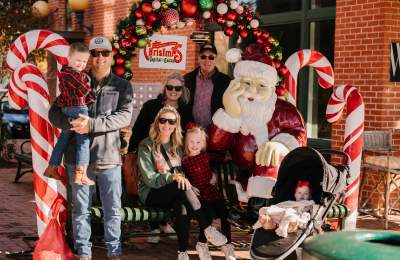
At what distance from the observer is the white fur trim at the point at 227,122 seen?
699 centimetres

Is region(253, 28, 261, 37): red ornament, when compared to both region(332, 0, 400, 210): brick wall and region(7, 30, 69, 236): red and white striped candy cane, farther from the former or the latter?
region(7, 30, 69, 236): red and white striped candy cane

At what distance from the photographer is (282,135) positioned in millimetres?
6836

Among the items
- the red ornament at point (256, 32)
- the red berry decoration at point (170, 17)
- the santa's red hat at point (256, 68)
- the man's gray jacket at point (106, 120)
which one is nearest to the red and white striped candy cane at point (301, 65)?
the red ornament at point (256, 32)

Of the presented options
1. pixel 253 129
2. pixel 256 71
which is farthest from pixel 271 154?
pixel 256 71

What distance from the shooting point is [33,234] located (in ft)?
26.2

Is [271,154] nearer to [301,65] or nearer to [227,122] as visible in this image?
[227,122]

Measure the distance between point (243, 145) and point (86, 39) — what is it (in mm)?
11051

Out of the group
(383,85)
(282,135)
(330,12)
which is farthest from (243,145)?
(330,12)

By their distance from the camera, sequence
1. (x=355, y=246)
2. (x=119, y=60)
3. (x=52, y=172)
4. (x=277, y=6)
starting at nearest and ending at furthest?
(x=355, y=246)
(x=52, y=172)
(x=119, y=60)
(x=277, y=6)

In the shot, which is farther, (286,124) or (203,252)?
(286,124)

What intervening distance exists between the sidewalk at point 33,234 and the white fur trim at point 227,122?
1.22 meters

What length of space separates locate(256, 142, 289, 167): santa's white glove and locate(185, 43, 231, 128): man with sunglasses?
3.02ft

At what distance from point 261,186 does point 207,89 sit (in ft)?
4.43

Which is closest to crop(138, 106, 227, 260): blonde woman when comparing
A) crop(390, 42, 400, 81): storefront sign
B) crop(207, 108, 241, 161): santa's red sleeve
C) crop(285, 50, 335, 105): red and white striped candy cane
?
crop(207, 108, 241, 161): santa's red sleeve
